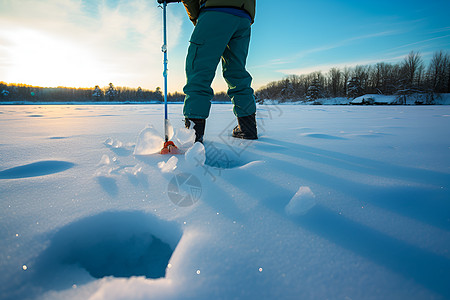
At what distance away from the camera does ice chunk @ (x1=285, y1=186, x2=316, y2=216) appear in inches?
18.3

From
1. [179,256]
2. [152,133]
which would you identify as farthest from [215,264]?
[152,133]

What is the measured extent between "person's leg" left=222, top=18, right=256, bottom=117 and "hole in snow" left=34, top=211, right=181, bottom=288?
48.3 inches

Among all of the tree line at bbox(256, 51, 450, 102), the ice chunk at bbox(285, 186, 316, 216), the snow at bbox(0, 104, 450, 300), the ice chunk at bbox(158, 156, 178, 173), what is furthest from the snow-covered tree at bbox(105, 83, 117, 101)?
the ice chunk at bbox(285, 186, 316, 216)

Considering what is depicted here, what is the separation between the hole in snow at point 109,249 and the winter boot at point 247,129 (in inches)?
44.2

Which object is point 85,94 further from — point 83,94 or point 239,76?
point 239,76

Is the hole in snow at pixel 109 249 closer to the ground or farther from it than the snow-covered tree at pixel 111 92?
closer to the ground

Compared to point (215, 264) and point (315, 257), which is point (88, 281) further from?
point (315, 257)

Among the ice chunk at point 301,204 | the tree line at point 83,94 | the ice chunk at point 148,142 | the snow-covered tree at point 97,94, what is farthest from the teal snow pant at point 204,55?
the snow-covered tree at point 97,94

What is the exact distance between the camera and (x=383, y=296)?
0.28 m

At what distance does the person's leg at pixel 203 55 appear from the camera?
4.05 ft

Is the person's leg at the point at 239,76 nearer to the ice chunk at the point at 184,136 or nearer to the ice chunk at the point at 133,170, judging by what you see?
the ice chunk at the point at 184,136

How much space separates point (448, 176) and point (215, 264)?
2.68 ft

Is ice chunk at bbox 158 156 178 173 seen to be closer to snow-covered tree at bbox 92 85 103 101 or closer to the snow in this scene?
the snow

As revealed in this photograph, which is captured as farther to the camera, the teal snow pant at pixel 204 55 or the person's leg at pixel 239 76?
the person's leg at pixel 239 76
